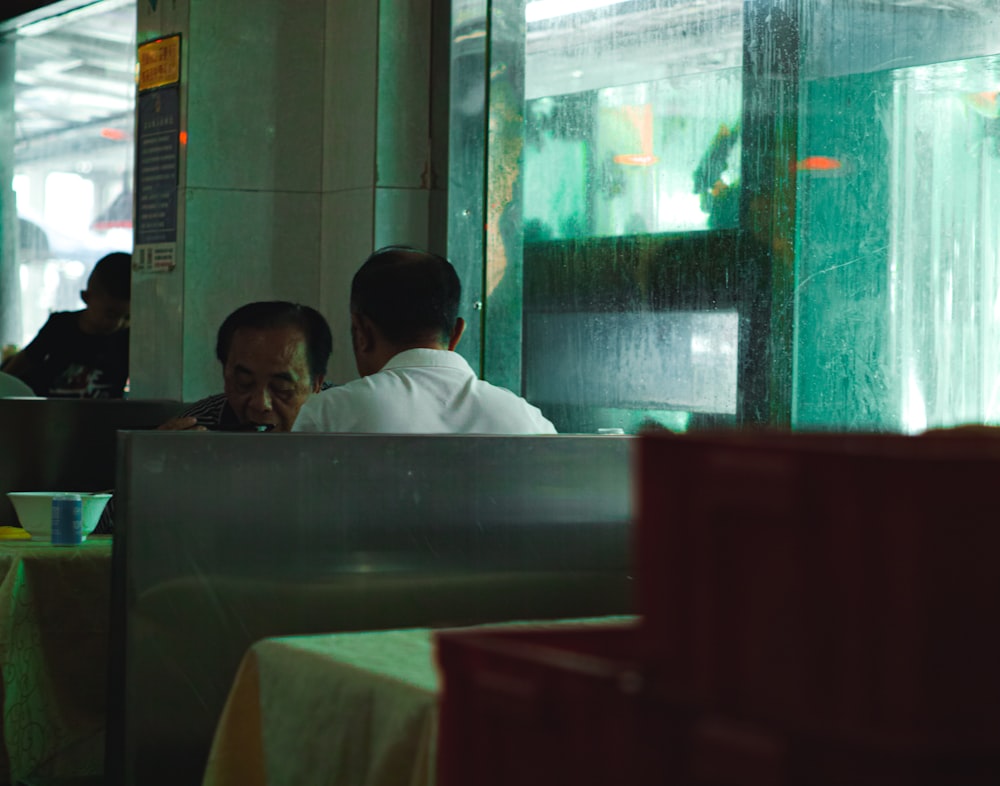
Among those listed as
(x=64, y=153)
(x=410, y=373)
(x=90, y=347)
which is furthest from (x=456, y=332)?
(x=64, y=153)

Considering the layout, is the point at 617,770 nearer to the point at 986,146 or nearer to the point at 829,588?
the point at 829,588

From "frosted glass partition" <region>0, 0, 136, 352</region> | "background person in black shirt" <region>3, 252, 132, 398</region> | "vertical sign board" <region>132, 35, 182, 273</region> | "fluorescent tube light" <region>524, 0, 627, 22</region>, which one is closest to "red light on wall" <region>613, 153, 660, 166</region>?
"fluorescent tube light" <region>524, 0, 627, 22</region>

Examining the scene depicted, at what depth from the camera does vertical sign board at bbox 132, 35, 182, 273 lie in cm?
515

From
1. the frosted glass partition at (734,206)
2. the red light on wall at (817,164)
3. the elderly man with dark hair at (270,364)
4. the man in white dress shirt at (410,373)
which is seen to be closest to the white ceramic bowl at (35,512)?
the elderly man with dark hair at (270,364)

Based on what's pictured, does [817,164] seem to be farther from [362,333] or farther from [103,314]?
[103,314]

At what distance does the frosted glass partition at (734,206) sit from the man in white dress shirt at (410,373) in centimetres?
72

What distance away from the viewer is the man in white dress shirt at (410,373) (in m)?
3.12

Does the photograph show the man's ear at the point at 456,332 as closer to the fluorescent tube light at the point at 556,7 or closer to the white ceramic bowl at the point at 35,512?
the white ceramic bowl at the point at 35,512

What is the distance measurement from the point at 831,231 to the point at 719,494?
2514 millimetres

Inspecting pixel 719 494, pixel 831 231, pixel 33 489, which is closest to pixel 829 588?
pixel 719 494

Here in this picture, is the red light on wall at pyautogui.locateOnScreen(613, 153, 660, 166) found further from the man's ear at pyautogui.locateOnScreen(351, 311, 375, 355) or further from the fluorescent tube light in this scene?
the man's ear at pyautogui.locateOnScreen(351, 311, 375, 355)

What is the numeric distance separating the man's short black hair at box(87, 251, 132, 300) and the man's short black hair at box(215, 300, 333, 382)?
2.01 metres

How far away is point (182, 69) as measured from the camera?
16.7 ft

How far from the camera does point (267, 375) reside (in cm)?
388
